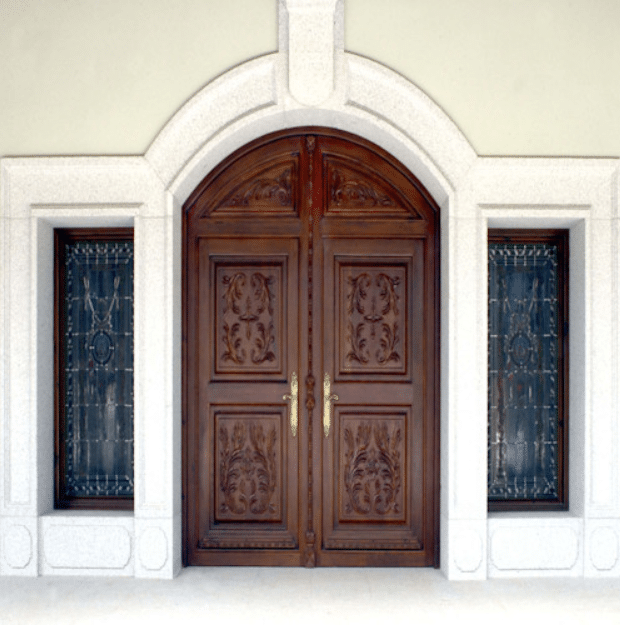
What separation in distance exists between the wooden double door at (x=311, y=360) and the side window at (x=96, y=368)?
0.41 metres

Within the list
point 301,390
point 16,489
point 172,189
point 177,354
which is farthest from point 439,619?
point 172,189

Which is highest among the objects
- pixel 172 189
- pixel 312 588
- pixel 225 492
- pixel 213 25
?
pixel 213 25

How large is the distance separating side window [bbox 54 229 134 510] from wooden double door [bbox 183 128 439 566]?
412 mm

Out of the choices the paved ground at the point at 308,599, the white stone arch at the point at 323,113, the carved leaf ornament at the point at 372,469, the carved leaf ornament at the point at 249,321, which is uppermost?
the white stone arch at the point at 323,113

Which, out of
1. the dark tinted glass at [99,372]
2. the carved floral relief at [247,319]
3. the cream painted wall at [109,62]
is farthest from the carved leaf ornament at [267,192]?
the dark tinted glass at [99,372]

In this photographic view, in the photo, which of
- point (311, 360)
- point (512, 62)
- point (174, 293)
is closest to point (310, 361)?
point (311, 360)

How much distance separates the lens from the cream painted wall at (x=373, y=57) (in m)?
4.14

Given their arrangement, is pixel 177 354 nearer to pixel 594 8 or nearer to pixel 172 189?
pixel 172 189

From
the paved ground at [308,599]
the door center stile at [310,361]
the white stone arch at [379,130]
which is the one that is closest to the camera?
the paved ground at [308,599]

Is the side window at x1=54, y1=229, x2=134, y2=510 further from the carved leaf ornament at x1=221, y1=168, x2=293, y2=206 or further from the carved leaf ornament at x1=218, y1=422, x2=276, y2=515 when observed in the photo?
the carved leaf ornament at x1=221, y1=168, x2=293, y2=206

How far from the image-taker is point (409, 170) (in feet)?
14.4

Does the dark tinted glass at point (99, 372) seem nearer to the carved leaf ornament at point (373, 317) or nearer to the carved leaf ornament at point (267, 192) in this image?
the carved leaf ornament at point (267, 192)

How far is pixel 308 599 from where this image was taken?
12.6 feet

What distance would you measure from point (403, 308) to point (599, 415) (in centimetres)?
134
